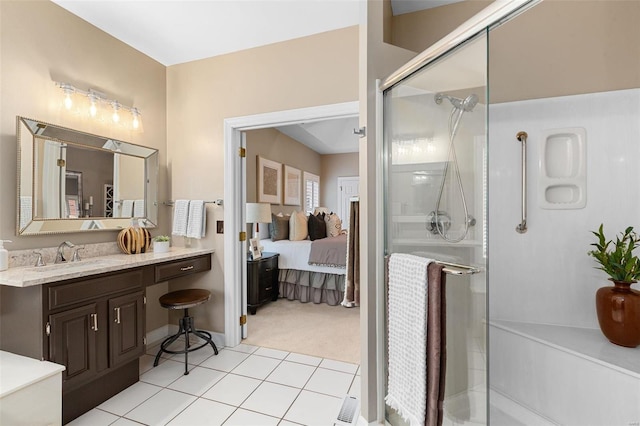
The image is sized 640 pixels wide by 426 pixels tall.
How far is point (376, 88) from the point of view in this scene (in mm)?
1684

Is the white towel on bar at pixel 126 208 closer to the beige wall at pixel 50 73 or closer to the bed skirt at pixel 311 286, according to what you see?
the beige wall at pixel 50 73

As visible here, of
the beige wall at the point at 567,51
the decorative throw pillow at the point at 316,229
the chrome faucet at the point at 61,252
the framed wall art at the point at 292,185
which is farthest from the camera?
the framed wall art at the point at 292,185

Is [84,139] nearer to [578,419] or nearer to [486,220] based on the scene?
[486,220]

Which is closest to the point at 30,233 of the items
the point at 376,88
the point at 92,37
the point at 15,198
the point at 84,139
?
the point at 15,198

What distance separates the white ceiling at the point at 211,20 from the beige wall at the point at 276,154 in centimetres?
138

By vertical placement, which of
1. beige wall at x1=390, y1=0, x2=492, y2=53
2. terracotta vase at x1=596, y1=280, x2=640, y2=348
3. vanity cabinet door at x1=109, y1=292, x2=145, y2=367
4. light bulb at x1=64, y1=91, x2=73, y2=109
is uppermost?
beige wall at x1=390, y1=0, x2=492, y2=53

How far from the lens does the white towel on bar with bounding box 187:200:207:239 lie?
9.29 ft

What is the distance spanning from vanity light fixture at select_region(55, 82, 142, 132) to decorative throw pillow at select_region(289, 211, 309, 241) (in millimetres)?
2467

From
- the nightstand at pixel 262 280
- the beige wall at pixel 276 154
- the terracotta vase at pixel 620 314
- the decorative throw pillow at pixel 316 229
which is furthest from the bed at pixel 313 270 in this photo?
the terracotta vase at pixel 620 314

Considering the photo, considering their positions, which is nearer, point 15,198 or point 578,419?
point 578,419

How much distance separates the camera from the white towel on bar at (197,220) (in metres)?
2.83

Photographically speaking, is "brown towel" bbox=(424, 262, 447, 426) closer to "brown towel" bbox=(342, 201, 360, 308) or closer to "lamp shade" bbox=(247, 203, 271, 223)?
"brown towel" bbox=(342, 201, 360, 308)

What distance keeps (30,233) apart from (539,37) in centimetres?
366

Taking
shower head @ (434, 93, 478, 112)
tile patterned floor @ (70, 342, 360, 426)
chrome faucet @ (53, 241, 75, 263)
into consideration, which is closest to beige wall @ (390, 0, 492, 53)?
shower head @ (434, 93, 478, 112)
